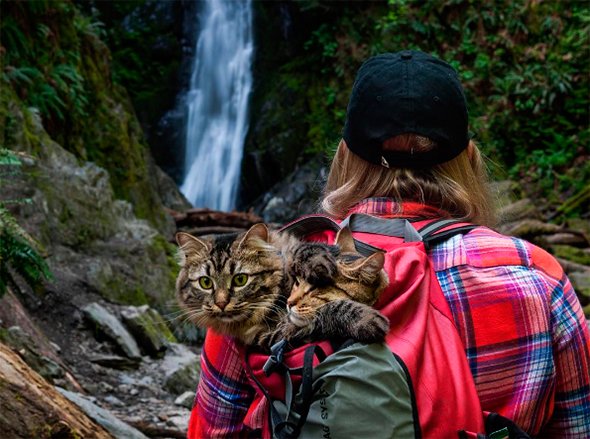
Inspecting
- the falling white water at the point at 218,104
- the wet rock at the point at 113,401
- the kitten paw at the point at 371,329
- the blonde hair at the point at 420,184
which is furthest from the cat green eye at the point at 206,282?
the falling white water at the point at 218,104

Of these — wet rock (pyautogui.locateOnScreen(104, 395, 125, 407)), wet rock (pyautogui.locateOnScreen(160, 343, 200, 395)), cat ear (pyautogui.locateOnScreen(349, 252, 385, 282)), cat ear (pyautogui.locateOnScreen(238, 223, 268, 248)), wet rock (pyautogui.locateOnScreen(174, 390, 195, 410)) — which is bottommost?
wet rock (pyautogui.locateOnScreen(160, 343, 200, 395))

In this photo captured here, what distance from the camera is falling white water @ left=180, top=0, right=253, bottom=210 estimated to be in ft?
74.1

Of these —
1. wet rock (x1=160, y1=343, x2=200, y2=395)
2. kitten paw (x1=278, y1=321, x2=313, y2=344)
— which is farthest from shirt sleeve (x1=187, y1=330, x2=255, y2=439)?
wet rock (x1=160, y1=343, x2=200, y2=395)

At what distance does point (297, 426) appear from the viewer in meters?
1.68

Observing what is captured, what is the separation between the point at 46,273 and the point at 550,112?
49.0 feet

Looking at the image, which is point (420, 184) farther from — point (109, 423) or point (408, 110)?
point (109, 423)

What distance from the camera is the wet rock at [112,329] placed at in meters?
6.77

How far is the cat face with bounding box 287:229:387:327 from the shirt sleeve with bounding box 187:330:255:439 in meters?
0.33

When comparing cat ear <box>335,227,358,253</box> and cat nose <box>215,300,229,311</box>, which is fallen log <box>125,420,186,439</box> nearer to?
cat nose <box>215,300,229,311</box>

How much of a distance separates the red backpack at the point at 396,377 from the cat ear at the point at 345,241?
4cm

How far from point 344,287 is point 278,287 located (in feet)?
1.02

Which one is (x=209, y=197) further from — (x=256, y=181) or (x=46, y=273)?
(x=46, y=273)

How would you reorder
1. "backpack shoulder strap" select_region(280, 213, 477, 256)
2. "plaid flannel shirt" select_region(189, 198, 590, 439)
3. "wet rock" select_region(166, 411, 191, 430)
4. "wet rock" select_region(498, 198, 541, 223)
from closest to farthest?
"plaid flannel shirt" select_region(189, 198, 590, 439)
"backpack shoulder strap" select_region(280, 213, 477, 256)
"wet rock" select_region(166, 411, 191, 430)
"wet rock" select_region(498, 198, 541, 223)

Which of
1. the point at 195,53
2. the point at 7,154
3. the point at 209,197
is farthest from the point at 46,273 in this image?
the point at 195,53
